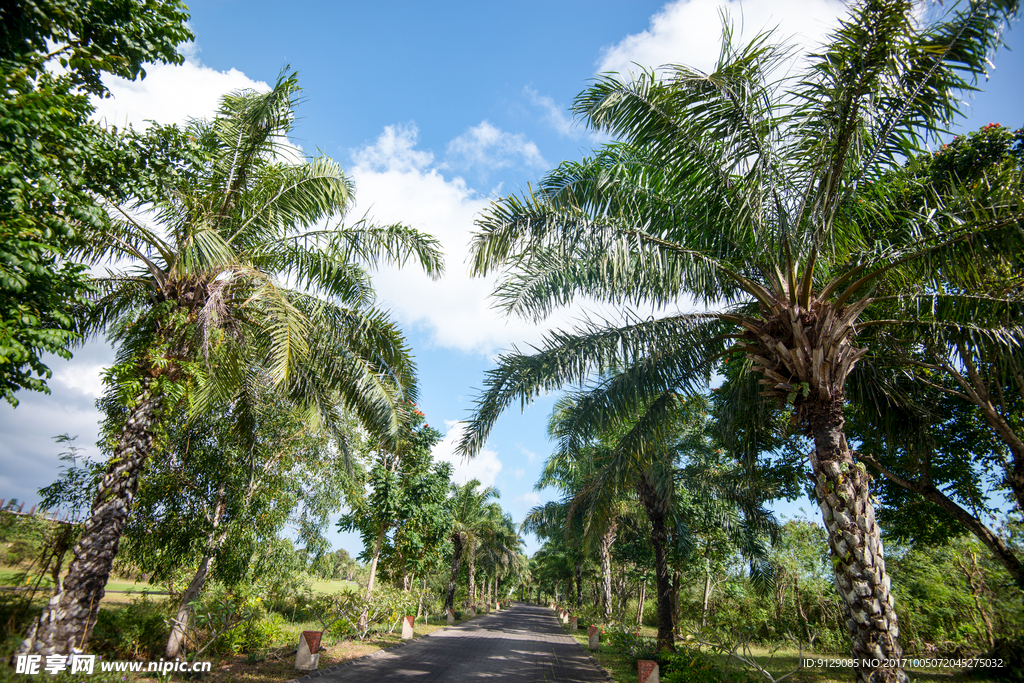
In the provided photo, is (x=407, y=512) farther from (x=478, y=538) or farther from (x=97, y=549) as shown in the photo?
(x=478, y=538)

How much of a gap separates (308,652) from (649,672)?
22.0ft

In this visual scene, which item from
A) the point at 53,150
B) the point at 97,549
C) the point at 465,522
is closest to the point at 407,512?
the point at 97,549

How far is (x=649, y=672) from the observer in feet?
29.5

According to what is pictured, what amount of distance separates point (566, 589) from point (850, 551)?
59962 mm

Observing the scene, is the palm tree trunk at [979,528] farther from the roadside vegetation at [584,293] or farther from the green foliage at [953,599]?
the green foliage at [953,599]

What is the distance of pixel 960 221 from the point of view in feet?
18.1

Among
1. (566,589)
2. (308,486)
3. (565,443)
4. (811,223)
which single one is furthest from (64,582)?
(566,589)

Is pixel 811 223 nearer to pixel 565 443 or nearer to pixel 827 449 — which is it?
pixel 827 449

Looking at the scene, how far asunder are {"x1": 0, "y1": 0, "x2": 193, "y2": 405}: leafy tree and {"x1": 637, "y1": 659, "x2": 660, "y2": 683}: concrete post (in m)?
10.0

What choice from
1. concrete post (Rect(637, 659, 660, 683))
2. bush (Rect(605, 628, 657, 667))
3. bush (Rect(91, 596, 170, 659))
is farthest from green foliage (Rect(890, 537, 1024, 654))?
bush (Rect(91, 596, 170, 659))

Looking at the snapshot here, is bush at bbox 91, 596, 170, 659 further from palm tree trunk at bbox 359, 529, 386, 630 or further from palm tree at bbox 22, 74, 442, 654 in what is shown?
palm tree trunk at bbox 359, 529, 386, 630

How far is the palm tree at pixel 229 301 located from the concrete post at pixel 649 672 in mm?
6514

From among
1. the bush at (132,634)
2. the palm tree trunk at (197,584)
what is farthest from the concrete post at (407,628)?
the bush at (132,634)

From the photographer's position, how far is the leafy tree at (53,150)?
170 inches
